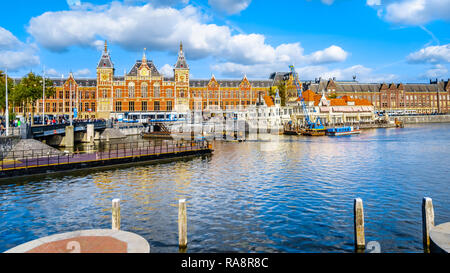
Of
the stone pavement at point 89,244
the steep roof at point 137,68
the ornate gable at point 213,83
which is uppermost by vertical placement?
the steep roof at point 137,68

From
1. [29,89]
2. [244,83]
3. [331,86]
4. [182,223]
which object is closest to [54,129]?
[29,89]

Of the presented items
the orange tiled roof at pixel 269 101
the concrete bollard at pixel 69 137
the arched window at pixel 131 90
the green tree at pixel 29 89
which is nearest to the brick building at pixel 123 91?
the arched window at pixel 131 90

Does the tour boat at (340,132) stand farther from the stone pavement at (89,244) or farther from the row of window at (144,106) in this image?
the stone pavement at (89,244)

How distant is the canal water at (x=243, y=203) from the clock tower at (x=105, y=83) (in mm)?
91209

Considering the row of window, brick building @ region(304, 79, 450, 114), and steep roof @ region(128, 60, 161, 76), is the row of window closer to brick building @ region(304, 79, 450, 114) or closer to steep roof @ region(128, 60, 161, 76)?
steep roof @ region(128, 60, 161, 76)

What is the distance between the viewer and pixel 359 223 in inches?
622

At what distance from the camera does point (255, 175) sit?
1452 inches

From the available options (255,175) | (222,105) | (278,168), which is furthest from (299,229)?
(222,105)

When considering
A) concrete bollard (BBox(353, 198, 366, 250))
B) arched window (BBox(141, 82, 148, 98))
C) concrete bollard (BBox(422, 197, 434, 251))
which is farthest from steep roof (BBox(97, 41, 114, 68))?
concrete bollard (BBox(422, 197, 434, 251))

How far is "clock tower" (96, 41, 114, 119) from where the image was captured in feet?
405

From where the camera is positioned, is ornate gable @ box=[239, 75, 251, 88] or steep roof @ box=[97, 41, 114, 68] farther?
ornate gable @ box=[239, 75, 251, 88]

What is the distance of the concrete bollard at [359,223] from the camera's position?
49.9 feet

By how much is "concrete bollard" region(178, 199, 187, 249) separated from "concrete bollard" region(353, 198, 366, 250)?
8.34 m
